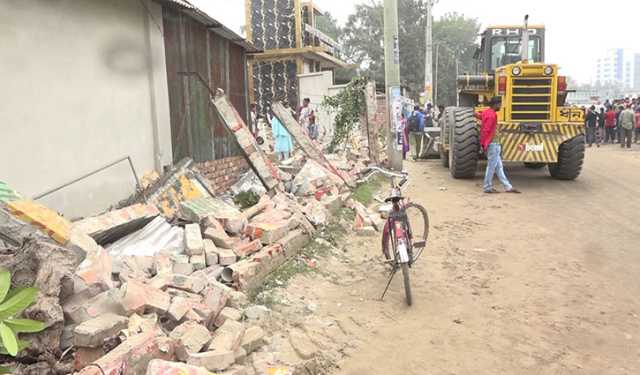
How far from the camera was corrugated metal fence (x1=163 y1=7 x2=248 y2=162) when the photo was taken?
313 inches

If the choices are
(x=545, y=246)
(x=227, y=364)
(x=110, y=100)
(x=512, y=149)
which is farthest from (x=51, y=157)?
(x=512, y=149)

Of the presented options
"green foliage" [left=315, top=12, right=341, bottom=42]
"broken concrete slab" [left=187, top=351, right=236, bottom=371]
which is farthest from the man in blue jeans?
"green foliage" [left=315, top=12, right=341, bottom=42]

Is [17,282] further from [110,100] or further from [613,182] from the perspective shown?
[613,182]

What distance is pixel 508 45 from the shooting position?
41.4 feet

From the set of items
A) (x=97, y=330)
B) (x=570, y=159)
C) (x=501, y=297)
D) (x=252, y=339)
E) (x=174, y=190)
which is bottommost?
(x=501, y=297)

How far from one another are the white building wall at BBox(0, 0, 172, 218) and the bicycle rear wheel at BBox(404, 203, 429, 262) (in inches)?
139

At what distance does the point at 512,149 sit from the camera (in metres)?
10.5

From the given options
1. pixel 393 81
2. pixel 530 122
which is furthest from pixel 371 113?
pixel 530 122

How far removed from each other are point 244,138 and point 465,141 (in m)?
5.44

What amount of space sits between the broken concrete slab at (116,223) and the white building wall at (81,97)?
27.1 inches

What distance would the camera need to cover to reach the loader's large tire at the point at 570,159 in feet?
35.8

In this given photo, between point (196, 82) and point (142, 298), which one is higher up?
point (196, 82)

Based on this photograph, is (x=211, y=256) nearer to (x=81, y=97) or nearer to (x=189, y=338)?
(x=189, y=338)

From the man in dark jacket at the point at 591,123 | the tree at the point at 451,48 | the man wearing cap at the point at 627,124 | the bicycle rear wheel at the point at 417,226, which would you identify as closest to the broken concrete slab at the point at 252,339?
the bicycle rear wheel at the point at 417,226
